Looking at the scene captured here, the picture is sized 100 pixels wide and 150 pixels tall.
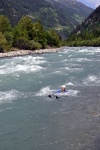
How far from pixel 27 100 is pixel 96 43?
113 m

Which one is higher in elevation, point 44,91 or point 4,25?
point 44,91

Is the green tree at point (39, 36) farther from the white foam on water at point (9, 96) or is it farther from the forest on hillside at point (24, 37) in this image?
the white foam on water at point (9, 96)

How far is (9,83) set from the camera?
4191cm

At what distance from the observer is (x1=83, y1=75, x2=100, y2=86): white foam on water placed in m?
40.4

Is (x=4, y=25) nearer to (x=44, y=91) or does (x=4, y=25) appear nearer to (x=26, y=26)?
(x=26, y=26)

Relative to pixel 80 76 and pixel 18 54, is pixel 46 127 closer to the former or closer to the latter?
pixel 80 76

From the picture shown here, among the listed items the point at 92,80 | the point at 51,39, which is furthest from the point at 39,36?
the point at 92,80

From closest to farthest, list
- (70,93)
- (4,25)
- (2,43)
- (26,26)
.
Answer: (70,93) < (2,43) < (4,25) < (26,26)

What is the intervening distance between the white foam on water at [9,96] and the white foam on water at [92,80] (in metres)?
10.2

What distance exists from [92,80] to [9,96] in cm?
1379

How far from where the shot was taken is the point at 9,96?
1329 inches

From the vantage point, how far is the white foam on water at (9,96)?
104ft

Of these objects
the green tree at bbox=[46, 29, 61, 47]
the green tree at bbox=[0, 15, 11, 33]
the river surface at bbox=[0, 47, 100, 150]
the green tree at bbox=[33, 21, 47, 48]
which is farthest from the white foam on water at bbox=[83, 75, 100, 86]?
the green tree at bbox=[46, 29, 61, 47]

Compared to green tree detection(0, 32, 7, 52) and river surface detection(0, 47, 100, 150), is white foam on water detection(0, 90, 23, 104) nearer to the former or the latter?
river surface detection(0, 47, 100, 150)
